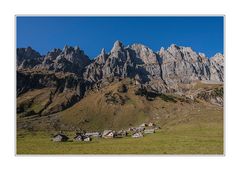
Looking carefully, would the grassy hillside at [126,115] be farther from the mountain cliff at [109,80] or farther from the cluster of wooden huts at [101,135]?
the mountain cliff at [109,80]

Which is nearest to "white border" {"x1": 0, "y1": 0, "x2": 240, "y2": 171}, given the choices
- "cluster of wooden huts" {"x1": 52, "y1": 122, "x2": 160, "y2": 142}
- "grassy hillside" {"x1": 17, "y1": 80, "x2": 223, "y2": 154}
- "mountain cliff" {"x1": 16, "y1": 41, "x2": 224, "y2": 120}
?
"grassy hillside" {"x1": 17, "y1": 80, "x2": 223, "y2": 154}

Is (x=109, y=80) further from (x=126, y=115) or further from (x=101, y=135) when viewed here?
(x=101, y=135)

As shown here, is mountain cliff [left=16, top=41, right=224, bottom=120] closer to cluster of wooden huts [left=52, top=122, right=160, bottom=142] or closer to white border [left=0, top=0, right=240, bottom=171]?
cluster of wooden huts [left=52, top=122, right=160, bottom=142]
